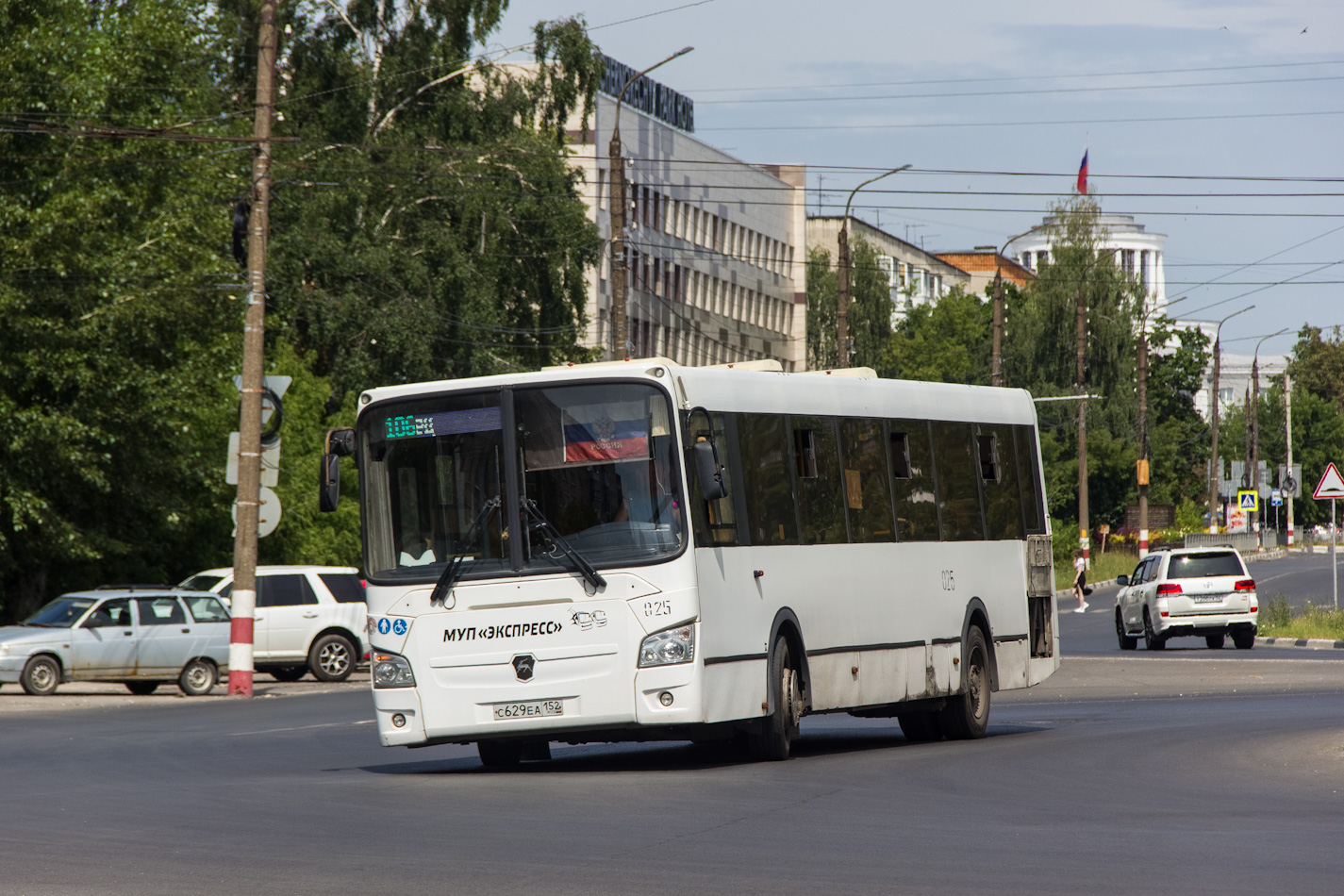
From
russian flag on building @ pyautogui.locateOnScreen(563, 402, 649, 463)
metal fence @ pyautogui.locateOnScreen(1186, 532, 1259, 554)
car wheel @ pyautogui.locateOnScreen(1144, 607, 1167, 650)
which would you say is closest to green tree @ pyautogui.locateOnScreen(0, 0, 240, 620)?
car wheel @ pyautogui.locateOnScreen(1144, 607, 1167, 650)

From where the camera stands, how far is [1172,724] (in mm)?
19812

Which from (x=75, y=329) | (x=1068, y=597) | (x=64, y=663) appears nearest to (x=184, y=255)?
(x=75, y=329)

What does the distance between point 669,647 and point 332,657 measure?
20.6 m

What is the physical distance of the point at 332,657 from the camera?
34.5 m

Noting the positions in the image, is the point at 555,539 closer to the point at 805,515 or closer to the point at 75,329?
the point at 805,515

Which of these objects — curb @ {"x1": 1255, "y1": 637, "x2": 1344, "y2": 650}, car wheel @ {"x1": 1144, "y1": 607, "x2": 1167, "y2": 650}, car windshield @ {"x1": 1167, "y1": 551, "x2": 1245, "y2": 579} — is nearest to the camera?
car windshield @ {"x1": 1167, "y1": 551, "x2": 1245, "y2": 579}

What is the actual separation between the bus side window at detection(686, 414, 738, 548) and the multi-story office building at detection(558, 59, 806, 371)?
2320 inches

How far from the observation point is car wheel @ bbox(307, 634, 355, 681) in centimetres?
3419

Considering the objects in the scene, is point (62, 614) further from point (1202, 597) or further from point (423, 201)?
point (423, 201)

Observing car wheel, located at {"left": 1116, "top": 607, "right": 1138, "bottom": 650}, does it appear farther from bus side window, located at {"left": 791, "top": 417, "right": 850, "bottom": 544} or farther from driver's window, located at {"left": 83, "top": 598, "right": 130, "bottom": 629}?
bus side window, located at {"left": 791, "top": 417, "right": 850, "bottom": 544}

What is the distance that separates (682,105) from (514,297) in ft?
115

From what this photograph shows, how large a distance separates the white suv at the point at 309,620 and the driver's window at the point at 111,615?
10.5ft

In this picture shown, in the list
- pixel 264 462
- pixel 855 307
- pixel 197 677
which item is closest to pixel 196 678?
pixel 197 677

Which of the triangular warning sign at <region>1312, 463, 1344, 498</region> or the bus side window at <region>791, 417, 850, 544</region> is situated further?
the triangular warning sign at <region>1312, 463, 1344, 498</region>
